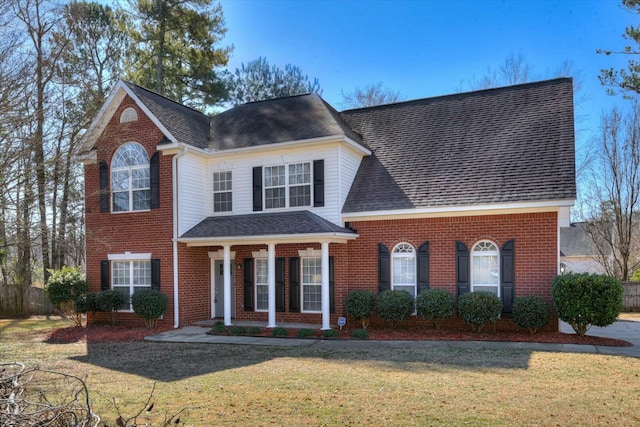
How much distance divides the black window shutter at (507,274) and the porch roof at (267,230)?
431cm

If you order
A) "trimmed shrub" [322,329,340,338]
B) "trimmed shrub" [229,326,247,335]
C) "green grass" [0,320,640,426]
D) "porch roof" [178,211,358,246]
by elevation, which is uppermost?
"porch roof" [178,211,358,246]

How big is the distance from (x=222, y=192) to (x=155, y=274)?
3.59m

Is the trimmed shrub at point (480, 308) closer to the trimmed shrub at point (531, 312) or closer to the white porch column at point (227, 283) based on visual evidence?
the trimmed shrub at point (531, 312)

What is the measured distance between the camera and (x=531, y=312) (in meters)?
12.2

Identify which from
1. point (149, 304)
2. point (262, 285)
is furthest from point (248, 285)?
point (149, 304)

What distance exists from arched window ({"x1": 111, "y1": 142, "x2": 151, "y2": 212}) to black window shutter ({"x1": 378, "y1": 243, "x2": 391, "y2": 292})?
314 inches

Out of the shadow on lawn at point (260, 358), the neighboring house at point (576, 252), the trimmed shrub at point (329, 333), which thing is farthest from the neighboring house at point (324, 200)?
the neighboring house at point (576, 252)

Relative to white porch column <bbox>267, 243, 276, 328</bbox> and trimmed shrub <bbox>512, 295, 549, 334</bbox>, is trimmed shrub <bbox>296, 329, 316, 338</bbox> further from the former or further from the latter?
trimmed shrub <bbox>512, 295, 549, 334</bbox>

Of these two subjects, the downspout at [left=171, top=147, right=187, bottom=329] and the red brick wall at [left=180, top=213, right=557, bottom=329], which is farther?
the downspout at [left=171, top=147, right=187, bottom=329]

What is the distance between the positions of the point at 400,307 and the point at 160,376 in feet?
22.6

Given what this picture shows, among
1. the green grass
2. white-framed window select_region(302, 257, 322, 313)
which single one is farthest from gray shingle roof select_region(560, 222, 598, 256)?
the green grass

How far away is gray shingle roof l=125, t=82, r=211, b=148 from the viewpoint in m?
16.2

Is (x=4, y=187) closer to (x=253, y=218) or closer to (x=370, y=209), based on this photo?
(x=253, y=218)

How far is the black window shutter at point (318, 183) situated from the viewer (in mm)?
15336
